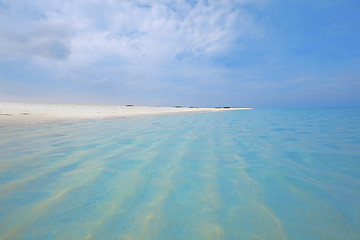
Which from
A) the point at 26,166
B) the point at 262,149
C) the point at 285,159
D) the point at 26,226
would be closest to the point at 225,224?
the point at 26,226

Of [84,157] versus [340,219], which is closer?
[340,219]

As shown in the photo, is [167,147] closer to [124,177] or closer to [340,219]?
[124,177]

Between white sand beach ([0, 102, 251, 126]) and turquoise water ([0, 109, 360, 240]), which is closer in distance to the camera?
turquoise water ([0, 109, 360, 240])

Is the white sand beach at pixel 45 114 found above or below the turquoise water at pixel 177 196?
above

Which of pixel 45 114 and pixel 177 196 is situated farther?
pixel 45 114

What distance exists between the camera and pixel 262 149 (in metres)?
4.06

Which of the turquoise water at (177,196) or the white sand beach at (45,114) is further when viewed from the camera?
the white sand beach at (45,114)

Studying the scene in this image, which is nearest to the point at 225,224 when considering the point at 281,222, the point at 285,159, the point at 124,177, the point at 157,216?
the point at 281,222

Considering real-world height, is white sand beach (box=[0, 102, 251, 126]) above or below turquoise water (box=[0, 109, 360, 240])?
above

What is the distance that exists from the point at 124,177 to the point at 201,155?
5.90ft

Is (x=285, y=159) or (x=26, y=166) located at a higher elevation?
(x=26, y=166)

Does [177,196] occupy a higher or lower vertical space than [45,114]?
lower

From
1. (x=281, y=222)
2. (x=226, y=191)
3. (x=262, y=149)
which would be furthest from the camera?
(x=262, y=149)

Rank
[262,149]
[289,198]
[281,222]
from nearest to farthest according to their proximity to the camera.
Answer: [281,222]
[289,198]
[262,149]
